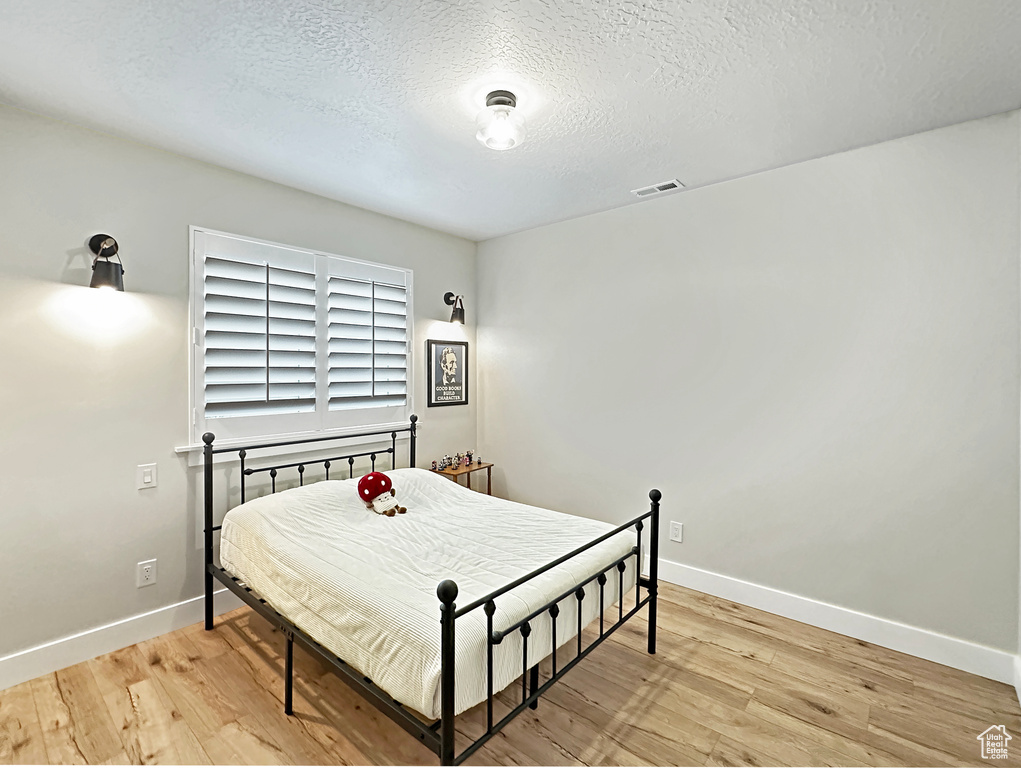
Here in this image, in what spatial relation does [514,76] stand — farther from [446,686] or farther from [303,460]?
[303,460]

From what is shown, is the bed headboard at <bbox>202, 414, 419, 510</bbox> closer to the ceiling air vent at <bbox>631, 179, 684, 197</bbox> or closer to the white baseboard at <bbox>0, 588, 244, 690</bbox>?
the white baseboard at <bbox>0, 588, 244, 690</bbox>

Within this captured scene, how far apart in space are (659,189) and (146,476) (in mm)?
3425

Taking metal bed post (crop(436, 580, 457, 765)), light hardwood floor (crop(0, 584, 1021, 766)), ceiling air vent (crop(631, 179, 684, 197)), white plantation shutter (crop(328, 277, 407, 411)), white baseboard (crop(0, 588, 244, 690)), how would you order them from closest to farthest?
metal bed post (crop(436, 580, 457, 765))
light hardwood floor (crop(0, 584, 1021, 766))
white baseboard (crop(0, 588, 244, 690))
ceiling air vent (crop(631, 179, 684, 197))
white plantation shutter (crop(328, 277, 407, 411))

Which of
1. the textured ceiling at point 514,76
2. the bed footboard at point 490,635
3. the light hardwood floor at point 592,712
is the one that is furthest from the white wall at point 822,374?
the bed footboard at point 490,635

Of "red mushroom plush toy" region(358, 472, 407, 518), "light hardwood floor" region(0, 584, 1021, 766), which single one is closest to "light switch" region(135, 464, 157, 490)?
"light hardwood floor" region(0, 584, 1021, 766)

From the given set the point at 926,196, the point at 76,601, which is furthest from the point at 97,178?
the point at 926,196

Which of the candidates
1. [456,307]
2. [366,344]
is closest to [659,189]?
[456,307]

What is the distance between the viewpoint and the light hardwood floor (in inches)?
72.5

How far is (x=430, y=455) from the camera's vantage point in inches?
158

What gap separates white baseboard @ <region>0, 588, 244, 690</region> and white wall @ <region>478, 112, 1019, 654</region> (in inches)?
98.4

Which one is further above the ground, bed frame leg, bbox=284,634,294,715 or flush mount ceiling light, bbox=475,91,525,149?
flush mount ceiling light, bbox=475,91,525,149

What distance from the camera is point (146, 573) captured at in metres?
2.60

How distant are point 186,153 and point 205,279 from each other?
26.5 inches

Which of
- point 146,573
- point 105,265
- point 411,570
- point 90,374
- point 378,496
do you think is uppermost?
point 105,265
